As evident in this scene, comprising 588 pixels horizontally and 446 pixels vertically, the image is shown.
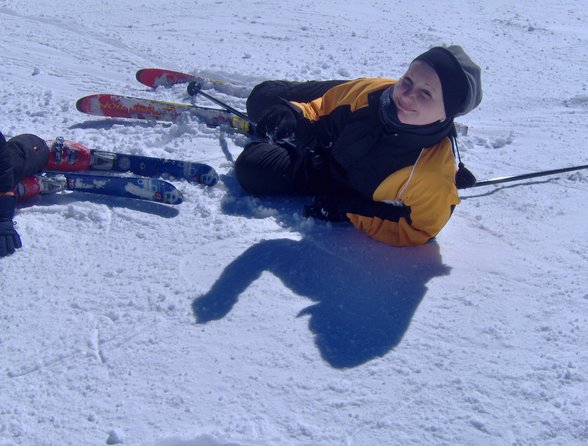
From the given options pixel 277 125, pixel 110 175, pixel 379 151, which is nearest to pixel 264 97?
pixel 277 125

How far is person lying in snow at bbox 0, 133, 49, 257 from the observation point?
2.80 meters

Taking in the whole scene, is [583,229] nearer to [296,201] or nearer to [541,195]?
[541,195]

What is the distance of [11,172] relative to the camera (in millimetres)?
2908

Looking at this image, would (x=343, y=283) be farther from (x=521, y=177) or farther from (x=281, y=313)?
(x=521, y=177)

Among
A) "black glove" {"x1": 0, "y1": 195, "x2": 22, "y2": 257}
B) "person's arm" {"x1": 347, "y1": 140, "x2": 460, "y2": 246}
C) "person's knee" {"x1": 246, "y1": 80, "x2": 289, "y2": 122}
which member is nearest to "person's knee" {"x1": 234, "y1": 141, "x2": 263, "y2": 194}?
"person's arm" {"x1": 347, "y1": 140, "x2": 460, "y2": 246}

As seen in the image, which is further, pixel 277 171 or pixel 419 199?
pixel 277 171

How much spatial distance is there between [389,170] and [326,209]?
37 centimetres

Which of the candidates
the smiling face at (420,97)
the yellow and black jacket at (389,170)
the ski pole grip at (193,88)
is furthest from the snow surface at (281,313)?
the smiling face at (420,97)

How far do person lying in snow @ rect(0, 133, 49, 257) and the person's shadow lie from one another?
898 millimetres

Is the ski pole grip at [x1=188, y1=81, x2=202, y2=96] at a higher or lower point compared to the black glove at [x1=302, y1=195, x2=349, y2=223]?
lower

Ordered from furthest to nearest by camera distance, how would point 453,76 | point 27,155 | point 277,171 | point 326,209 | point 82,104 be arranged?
point 82,104
point 277,171
point 27,155
point 326,209
point 453,76

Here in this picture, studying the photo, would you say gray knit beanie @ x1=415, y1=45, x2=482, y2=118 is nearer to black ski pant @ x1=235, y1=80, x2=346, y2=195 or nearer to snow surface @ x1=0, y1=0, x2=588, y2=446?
snow surface @ x1=0, y1=0, x2=588, y2=446

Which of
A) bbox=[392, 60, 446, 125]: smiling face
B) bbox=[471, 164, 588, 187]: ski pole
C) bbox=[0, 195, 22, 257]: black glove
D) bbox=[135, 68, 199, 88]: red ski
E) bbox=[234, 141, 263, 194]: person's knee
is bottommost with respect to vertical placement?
bbox=[135, 68, 199, 88]: red ski

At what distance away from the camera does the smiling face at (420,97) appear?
2740 millimetres
